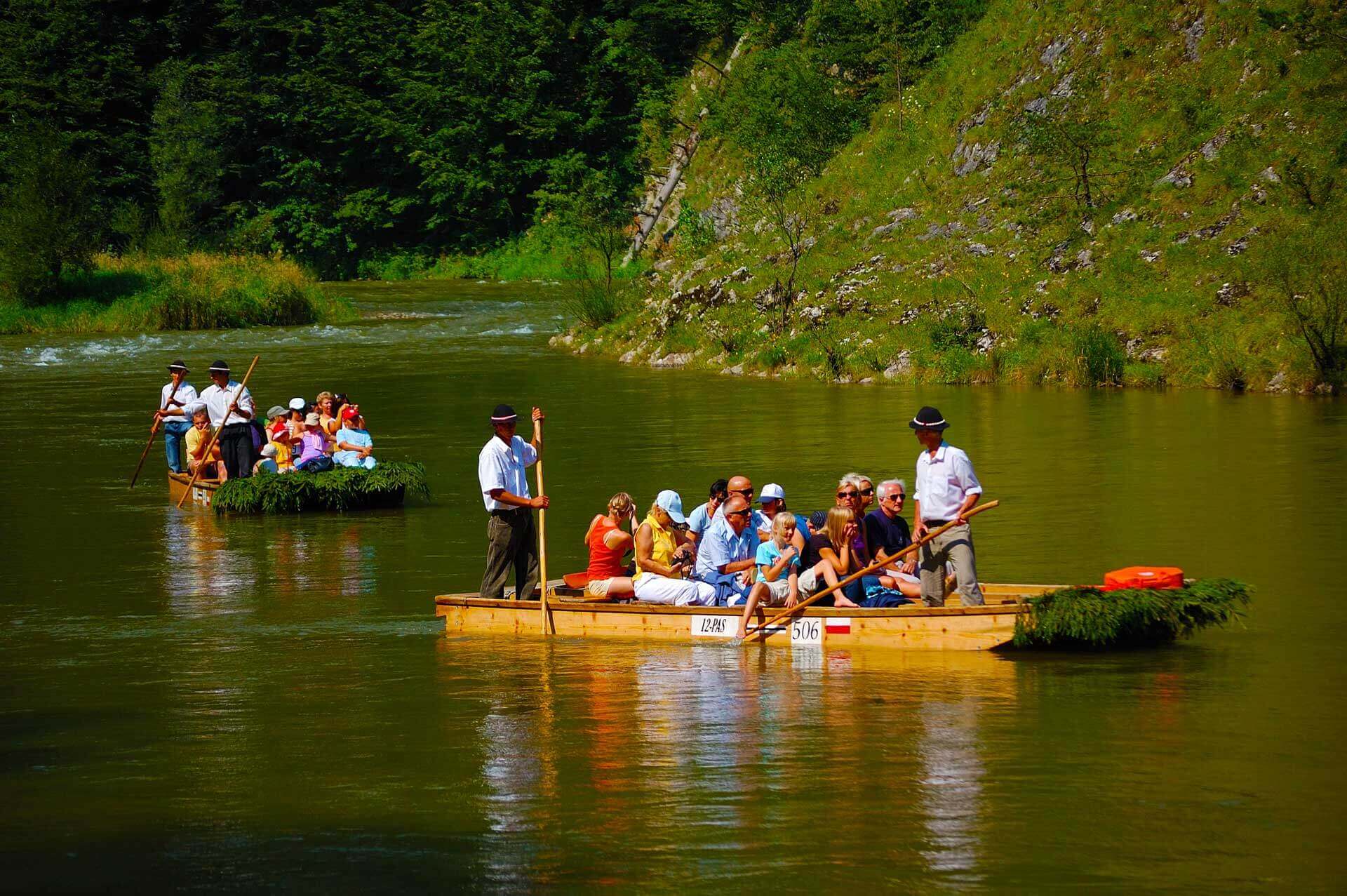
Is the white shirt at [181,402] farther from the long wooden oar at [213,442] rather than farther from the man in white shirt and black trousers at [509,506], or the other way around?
the man in white shirt and black trousers at [509,506]

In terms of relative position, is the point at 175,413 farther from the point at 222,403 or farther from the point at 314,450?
the point at 314,450

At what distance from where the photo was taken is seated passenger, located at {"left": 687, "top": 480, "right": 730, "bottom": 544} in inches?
615

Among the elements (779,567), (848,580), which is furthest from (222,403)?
(848,580)

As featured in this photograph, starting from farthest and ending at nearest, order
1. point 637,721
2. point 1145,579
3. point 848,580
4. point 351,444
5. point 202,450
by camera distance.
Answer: point 202,450 → point 351,444 → point 848,580 → point 1145,579 → point 637,721

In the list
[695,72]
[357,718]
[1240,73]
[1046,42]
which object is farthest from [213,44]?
[357,718]

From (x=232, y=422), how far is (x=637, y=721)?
13.2m

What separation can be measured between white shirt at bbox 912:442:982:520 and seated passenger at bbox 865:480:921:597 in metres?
0.99

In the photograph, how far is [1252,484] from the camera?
21922 millimetres

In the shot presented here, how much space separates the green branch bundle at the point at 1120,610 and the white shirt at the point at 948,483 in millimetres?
996

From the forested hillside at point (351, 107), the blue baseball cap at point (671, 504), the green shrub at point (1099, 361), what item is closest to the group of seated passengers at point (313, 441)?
the blue baseball cap at point (671, 504)

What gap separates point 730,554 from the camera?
15.1m

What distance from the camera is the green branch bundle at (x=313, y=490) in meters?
22.6

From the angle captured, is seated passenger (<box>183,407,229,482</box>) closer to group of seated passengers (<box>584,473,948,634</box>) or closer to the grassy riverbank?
group of seated passengers (<box>584,473,948,634</box>)

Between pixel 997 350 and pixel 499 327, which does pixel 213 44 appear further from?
pixel 997 350
